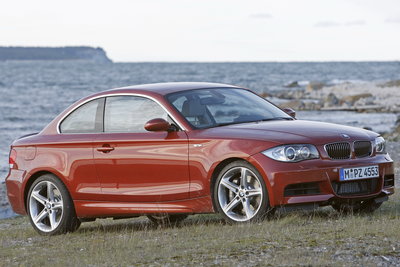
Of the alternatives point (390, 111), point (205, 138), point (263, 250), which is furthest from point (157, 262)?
point (390, 111)

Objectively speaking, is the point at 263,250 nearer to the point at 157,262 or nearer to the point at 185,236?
the point at 157,262

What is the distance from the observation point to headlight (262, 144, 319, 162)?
8.27m

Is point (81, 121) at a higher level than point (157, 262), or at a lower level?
higher

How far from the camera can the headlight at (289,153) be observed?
326 inches

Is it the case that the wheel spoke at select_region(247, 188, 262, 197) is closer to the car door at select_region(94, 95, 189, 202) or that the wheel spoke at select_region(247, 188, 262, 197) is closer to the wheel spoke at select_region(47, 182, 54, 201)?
the car door at select_region(94, 95, 189, 202)

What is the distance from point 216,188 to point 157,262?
75.1 inches

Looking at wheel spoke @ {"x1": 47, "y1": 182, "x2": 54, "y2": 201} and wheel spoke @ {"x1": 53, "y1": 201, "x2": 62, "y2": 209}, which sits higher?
wheel spoke @ {"x1": 47, "y1": 182, "x2": 54, "y2": 201}

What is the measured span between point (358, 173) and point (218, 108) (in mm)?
1558

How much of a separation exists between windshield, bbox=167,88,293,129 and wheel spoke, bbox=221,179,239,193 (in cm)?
66

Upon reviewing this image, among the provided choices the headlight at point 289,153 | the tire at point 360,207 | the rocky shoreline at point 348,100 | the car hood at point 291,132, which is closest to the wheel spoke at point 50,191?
the car hood at point 291,132

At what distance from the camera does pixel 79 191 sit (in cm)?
952

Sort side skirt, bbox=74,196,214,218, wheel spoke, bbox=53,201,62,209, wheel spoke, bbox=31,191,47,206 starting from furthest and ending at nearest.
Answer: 1. wheel spoke, bbox=31,191,47,206
2. wheel spoke, bbox=53,201,62,209
3. side skirt, bbox=74,196,214,218

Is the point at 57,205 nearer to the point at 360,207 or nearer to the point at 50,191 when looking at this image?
the point at 50,191

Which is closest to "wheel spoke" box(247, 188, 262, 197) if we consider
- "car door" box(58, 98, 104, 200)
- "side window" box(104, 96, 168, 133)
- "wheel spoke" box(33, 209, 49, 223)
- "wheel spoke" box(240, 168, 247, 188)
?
"wheel spoke" box(240, 168, 247, 188)
